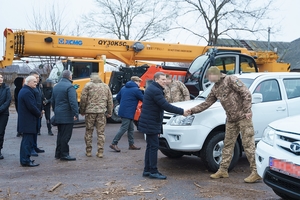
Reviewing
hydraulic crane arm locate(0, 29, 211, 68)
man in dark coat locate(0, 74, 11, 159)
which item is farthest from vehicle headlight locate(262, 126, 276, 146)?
hydraulic crane arm locate(0, 29, 211, 68)

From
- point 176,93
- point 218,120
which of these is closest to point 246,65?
point 176,93

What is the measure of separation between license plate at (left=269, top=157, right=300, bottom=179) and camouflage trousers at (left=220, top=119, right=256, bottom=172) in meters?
1.44

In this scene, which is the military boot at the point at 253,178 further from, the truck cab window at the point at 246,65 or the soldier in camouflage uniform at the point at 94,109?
the truck cab window at the point at 246,65

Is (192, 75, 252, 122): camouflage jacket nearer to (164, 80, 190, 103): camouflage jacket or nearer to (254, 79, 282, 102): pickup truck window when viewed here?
(254, 79, 282, 102): pickup truck window

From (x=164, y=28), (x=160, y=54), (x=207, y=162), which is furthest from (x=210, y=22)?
(x=207, y=162)

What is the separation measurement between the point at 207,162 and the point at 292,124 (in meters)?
2.13

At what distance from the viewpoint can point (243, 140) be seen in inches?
237

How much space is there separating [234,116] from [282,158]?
5.51 ft

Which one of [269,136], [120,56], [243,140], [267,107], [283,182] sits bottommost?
[283,182]

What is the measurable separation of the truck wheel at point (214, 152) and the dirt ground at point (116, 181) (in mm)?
Answer: 195

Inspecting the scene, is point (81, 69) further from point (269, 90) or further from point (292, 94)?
point (292, 94)

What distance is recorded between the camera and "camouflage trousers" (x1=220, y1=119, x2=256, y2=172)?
5.96 m

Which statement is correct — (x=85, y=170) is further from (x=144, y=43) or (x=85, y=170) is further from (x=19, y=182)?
(x=144, y=43)

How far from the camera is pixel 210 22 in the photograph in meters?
27.2
